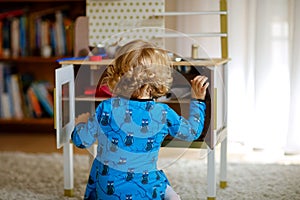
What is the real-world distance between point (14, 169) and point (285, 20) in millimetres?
1347

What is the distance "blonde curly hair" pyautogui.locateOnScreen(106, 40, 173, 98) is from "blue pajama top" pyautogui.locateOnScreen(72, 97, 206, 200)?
32 millimetres

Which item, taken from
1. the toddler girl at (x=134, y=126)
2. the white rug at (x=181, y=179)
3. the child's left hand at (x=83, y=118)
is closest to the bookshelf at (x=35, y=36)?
the white rug at (x=181, y=179)

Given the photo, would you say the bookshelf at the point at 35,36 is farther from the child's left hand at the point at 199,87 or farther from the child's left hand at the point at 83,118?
the child's left hand at the point at 199,87

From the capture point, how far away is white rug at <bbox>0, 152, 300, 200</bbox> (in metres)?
2.09

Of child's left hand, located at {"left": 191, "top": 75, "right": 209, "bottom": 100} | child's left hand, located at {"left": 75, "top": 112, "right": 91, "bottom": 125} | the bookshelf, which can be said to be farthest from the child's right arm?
the bookshelf

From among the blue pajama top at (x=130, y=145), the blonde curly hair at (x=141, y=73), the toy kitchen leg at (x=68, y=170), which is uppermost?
the blonde curly hair at (x=141, y=73)

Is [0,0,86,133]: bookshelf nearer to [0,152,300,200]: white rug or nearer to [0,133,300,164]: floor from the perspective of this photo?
[0,133,300,164]: floor

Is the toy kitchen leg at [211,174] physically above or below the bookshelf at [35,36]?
below

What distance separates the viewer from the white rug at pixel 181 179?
82.4 inches

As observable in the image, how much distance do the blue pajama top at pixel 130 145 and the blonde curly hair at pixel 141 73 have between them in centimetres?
3

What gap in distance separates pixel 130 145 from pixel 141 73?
20 cm

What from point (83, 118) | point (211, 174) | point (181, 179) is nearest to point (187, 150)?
point (181, 179)

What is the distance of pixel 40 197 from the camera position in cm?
208

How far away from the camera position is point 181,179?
7.52 feet
